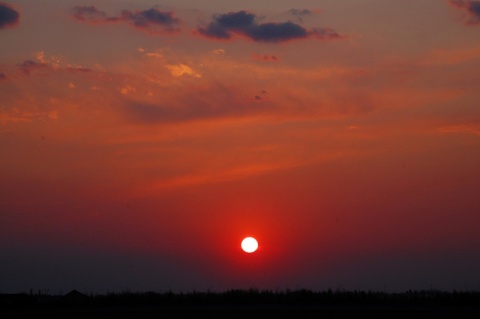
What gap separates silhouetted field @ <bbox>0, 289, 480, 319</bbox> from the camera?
5341 cm

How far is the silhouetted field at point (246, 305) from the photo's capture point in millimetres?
53406

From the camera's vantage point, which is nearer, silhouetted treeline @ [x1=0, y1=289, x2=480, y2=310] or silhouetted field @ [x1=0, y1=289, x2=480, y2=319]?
silhouetted field @ [x1=0, y1=289, x2=480, y2=319]

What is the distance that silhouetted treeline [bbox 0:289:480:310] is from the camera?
6569cm

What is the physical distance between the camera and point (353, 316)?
169 ft

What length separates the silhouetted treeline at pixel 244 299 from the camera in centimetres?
6569

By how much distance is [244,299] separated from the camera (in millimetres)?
71375

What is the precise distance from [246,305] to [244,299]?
571cm

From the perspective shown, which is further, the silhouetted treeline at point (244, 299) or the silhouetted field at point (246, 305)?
the silhouetted treeline at point (244, 299)

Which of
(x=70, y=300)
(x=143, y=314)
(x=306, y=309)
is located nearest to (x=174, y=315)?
(x=143, y=314)

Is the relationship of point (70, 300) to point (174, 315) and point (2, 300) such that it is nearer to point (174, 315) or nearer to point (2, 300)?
point (2, 300)

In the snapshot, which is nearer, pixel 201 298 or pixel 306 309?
pixel 306 309

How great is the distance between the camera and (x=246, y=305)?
216 ft

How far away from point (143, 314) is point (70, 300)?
1763cm

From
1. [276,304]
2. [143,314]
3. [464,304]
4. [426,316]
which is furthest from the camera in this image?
[276,304]
